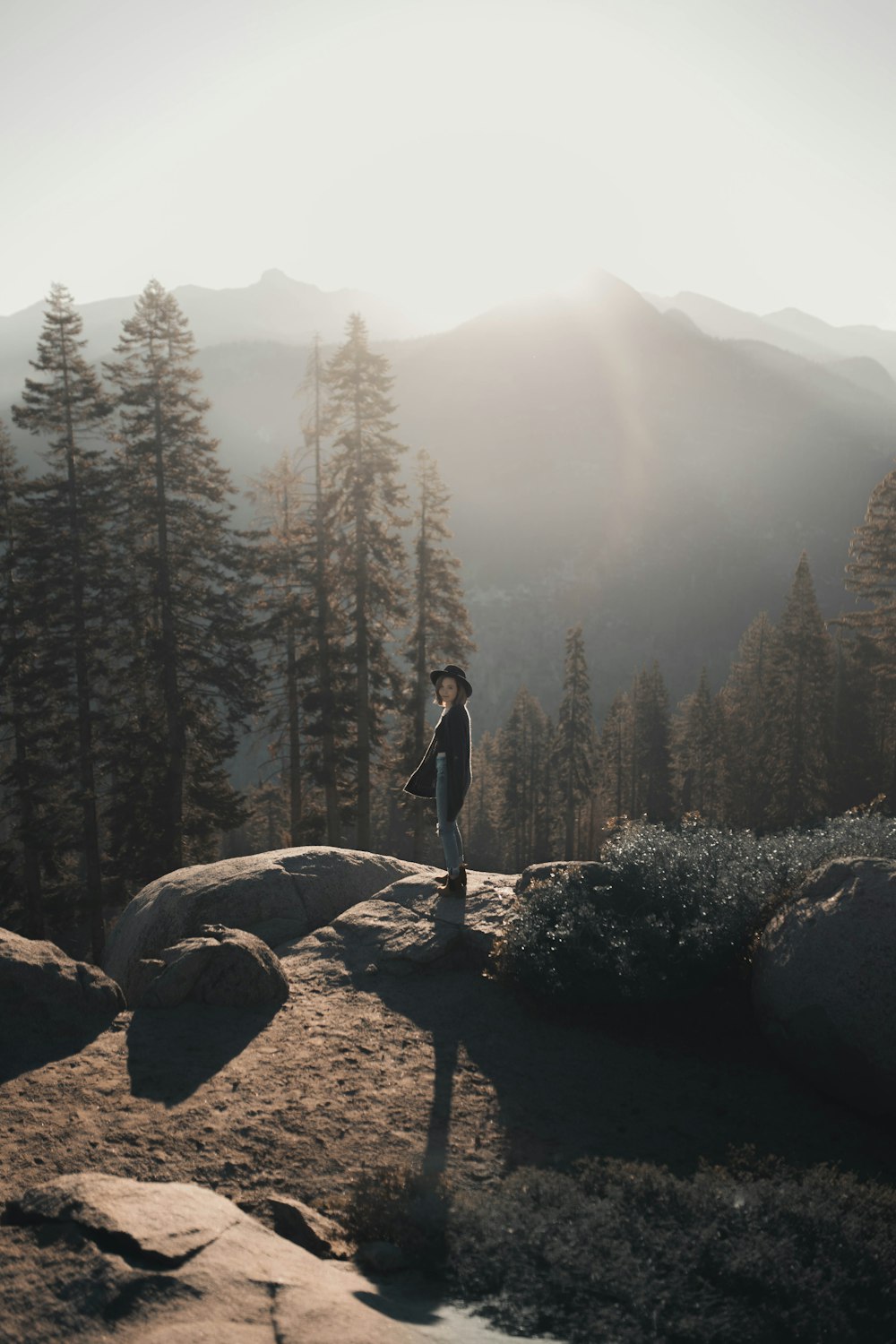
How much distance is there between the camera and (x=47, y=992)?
25.5 ft

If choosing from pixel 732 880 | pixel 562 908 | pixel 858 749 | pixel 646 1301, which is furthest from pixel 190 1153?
pixel 858 749

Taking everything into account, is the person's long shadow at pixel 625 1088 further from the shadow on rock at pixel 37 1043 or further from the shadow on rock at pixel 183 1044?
the shadow on rock at pixel 37 1043

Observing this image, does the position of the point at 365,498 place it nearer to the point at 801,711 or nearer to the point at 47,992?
the point at 47,992

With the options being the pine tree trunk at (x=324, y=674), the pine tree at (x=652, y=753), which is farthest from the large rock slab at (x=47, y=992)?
the pine tree at (x=652, y=753)

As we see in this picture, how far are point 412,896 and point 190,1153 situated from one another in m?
5.11

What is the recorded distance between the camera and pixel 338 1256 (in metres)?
4.56

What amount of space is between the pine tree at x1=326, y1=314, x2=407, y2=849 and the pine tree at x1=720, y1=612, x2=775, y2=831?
21896 millimetres

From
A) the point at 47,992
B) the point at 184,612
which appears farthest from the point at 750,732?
the point at 47,992

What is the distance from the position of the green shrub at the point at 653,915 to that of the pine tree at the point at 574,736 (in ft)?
118

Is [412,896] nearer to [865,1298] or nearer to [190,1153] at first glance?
[190,1153]

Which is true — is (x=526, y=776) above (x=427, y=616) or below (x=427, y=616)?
below

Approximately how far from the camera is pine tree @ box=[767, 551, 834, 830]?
3569 centimetres

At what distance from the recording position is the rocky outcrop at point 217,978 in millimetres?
8258

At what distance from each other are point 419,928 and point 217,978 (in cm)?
251
